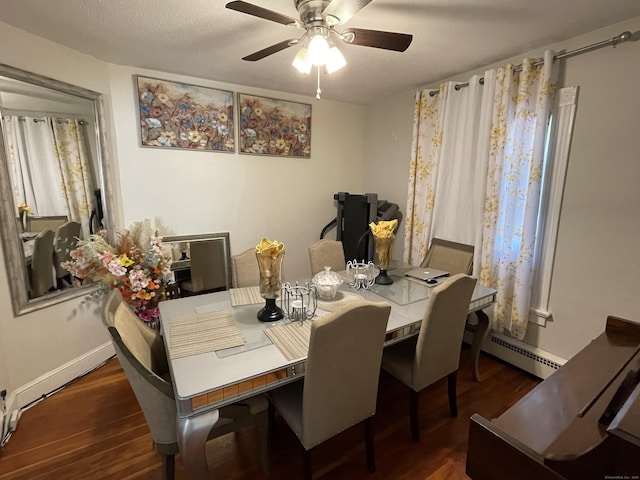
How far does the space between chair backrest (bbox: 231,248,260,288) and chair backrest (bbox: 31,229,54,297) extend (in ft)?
4.08

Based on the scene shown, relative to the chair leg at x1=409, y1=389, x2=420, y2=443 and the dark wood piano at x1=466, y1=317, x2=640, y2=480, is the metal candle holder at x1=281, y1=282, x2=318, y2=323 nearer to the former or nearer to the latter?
the chair leg at x1=409, y1=389, x2=420, y2=443

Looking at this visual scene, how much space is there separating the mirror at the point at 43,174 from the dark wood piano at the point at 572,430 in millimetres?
2585

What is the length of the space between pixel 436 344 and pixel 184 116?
8.83ft

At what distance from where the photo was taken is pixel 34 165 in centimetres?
196

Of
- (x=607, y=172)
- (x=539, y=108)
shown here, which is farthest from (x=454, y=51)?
(x=607, y=172)

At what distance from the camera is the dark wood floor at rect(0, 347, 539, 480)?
4.85 ft

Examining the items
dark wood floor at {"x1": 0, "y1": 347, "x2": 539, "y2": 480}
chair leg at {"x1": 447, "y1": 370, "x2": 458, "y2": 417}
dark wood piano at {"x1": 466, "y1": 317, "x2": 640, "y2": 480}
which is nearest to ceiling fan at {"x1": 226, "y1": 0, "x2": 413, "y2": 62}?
dark wood piano at {"x1": 466, "y1": 317, "x2": 640, "y2": 480}

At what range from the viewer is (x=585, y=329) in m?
1.96

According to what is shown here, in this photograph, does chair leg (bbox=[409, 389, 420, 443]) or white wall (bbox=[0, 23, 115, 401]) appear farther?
white wall (bbox=[0, 23, 115, 401])

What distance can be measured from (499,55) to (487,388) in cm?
240

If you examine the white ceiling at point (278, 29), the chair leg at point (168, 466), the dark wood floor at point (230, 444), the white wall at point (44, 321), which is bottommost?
the dark wood floor at point (230, 444)

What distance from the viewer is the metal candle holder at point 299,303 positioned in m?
1.56

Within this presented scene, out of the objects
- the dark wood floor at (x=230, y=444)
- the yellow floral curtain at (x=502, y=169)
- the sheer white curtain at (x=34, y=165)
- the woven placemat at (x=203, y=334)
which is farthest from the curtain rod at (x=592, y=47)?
the sheer white curtain at (x=34, y=165)

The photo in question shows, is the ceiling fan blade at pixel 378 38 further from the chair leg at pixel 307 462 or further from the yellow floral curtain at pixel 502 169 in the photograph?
the chair leg at pixel 307 462
